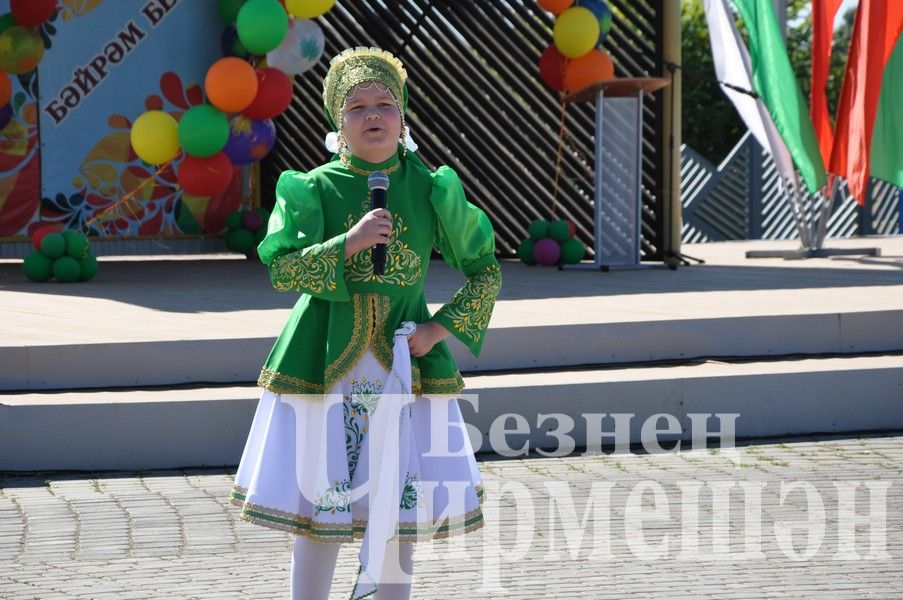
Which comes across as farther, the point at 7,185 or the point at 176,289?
the point at 7,185

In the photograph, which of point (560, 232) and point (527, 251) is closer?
point (560, 232)

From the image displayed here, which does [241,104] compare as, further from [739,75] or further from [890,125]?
[890,125]

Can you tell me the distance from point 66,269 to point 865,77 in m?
7.03

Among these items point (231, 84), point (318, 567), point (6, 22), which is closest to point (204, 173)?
point (231, 84)

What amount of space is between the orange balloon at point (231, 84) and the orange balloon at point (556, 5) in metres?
2.67

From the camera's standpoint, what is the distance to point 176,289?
30.6 feet

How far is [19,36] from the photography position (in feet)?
33.6

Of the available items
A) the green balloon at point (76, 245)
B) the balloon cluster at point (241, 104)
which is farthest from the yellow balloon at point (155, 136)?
the green balloon at point (76, 245)

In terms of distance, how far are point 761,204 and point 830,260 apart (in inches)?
302

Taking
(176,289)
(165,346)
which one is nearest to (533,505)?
(165,346)

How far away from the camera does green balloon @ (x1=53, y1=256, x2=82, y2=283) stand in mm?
9695

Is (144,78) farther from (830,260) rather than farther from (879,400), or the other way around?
(879,400)

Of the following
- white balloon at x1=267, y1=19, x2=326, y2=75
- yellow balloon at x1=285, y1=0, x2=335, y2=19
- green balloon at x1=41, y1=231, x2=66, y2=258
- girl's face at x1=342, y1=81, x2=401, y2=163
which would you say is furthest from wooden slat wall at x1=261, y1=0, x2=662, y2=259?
girl's face at x1=342, y1=81, x2=401, y2=163

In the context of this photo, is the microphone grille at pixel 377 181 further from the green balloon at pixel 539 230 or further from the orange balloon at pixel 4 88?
the green balloon at pixel 539 230
